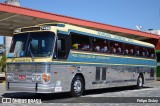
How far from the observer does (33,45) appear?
1287 centimetres

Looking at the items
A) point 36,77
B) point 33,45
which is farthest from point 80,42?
Answer: point 36,77

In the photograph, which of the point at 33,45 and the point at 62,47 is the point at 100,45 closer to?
the point at 62,47

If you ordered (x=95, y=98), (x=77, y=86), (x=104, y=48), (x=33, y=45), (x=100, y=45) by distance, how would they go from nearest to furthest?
(x=33, y=45) → (x=95, y=98) → (x=77, y=86) → (x=100, y=45) → (x=104, y=48)

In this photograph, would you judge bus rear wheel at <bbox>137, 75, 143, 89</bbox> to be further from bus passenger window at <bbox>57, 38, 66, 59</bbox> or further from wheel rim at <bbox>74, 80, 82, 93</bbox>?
bus passenger window at <bbox>57, 38, 66, 59</bbox>

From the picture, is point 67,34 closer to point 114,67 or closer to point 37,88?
point 37,88

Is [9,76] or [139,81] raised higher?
[9,76]

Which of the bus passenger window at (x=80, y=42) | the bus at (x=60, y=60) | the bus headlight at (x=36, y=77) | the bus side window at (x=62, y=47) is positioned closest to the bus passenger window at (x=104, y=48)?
the bus at (x=60, y=60)

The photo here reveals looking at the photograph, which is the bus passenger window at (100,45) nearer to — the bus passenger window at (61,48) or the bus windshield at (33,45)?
the bus passenger window at (61,48)

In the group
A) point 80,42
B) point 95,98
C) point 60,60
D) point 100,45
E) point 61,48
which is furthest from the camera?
point 100,45

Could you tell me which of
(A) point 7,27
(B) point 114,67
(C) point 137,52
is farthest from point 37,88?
(A) point 7,27

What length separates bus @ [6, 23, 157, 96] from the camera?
1248cm

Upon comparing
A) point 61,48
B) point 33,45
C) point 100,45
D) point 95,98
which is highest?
point 100,45

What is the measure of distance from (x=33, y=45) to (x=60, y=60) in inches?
48.2

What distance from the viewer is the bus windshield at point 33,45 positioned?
12602 millimetres
